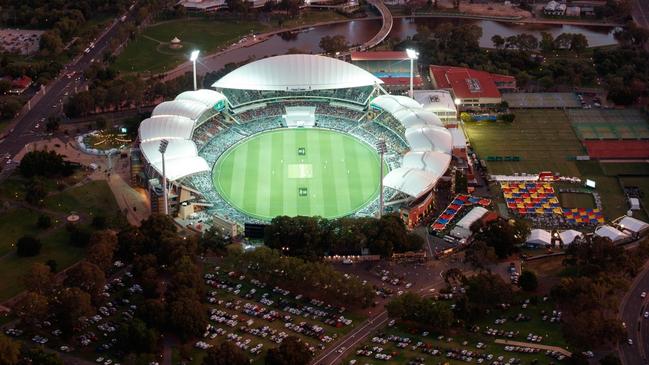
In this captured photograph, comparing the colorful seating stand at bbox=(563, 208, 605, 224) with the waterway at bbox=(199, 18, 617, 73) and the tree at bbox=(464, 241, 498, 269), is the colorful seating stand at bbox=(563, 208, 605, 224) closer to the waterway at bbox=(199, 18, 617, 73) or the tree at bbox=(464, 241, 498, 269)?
the tree at bbox=(464, 241, 498, 269)

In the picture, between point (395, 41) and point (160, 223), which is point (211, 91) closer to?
point (160, 223)

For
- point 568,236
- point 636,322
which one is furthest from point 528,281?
point 568,236

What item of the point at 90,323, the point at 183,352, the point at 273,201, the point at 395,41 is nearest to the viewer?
the point at 183,352

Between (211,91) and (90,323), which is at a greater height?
(211,91)

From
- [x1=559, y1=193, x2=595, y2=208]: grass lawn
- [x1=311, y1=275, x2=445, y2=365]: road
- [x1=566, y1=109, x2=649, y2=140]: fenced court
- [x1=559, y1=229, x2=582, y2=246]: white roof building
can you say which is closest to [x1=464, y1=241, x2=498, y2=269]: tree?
[x1=559, y1=229, x2=582, y2=246]: white roof building

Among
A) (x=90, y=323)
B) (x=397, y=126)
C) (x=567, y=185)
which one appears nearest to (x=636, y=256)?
(x=567, y=185)

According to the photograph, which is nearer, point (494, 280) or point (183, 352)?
point (183, 352)
